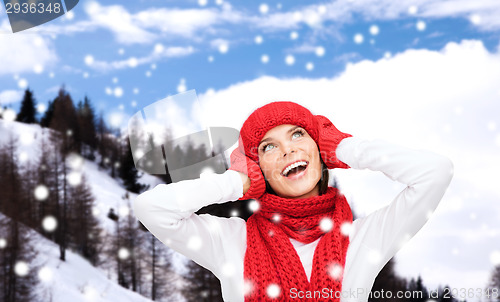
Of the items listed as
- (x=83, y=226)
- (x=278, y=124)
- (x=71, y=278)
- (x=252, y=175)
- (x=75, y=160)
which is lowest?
(x=71, y=278)

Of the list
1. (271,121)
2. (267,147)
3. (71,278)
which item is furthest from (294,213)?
(71,278)

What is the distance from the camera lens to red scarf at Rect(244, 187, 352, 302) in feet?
9.07

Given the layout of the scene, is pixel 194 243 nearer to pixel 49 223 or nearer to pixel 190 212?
pixel 190 212

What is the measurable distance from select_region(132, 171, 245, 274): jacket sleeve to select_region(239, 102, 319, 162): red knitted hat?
0.30 meters

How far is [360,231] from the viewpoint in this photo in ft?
9.65

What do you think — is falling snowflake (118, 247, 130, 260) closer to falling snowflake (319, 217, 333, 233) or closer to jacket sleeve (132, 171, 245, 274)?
jacket sleeve (132, 171, 245, 274)

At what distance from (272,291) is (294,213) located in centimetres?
43

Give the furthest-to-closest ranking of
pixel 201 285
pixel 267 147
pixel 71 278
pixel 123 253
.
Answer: pixel 123 253 < pixel 71 278 < pixel 201 285 < pixel 267 147

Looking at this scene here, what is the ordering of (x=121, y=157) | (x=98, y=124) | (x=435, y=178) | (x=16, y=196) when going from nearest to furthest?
(x=435, y=178), (x=16, y=196), (x=121, y=157), (x=98, y=124)

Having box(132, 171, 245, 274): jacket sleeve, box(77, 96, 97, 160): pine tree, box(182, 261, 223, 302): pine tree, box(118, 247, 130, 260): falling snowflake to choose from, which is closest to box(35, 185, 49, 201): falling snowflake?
box(118, 247, 130, 260): falling snowflake

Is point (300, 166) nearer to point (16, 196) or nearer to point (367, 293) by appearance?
point (367, 293)

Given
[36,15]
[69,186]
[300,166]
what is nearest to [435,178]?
[300,166]

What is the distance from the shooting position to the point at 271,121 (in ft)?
9.76

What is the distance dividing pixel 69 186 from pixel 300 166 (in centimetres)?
2432
